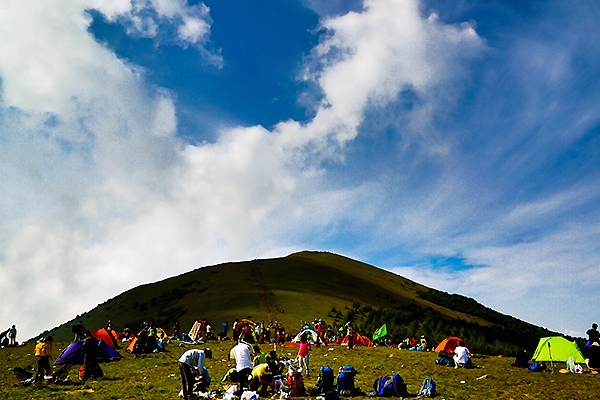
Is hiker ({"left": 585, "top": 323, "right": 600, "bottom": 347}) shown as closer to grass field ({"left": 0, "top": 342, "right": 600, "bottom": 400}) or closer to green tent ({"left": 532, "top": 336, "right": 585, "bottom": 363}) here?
green tent ({"left": 532, "top": 336, "right": 585, "bottom": 363})

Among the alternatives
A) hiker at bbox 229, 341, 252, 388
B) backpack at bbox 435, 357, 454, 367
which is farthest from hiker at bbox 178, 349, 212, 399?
backpack at bbox 435, 357, 454, 367

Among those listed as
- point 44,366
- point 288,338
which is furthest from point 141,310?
point 44,366

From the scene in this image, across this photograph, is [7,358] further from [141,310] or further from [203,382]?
[141,310]

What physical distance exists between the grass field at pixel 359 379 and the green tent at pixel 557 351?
96 centimetres

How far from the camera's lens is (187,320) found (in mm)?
56750

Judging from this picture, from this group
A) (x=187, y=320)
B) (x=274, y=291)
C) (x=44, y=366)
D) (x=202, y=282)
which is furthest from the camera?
(x=202, y=282)

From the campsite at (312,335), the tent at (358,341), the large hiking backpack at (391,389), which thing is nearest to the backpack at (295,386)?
the campsite at (312,335)

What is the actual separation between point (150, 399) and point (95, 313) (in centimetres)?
8484

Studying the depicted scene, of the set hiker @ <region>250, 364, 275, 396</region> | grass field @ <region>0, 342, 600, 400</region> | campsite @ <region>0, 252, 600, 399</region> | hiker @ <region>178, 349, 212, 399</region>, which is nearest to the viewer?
hiker @ <region>178, 349, 212, 399</region>

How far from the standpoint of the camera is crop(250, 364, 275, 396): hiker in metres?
14.4

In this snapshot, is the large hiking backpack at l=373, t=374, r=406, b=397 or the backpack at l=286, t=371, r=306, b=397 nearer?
the backpack at l=286, t=371, r=306, b=397

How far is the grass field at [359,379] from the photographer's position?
15598mm

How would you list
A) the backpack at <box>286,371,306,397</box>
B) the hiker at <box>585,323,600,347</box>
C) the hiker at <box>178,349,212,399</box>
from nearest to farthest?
the hiker at <box>178,349,212,399</box>
the backpack at <box>286,371,306,397</box>
the hiker at <box>585,323,600,347</box>

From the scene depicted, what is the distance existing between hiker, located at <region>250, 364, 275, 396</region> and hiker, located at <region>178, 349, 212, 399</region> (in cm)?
208
